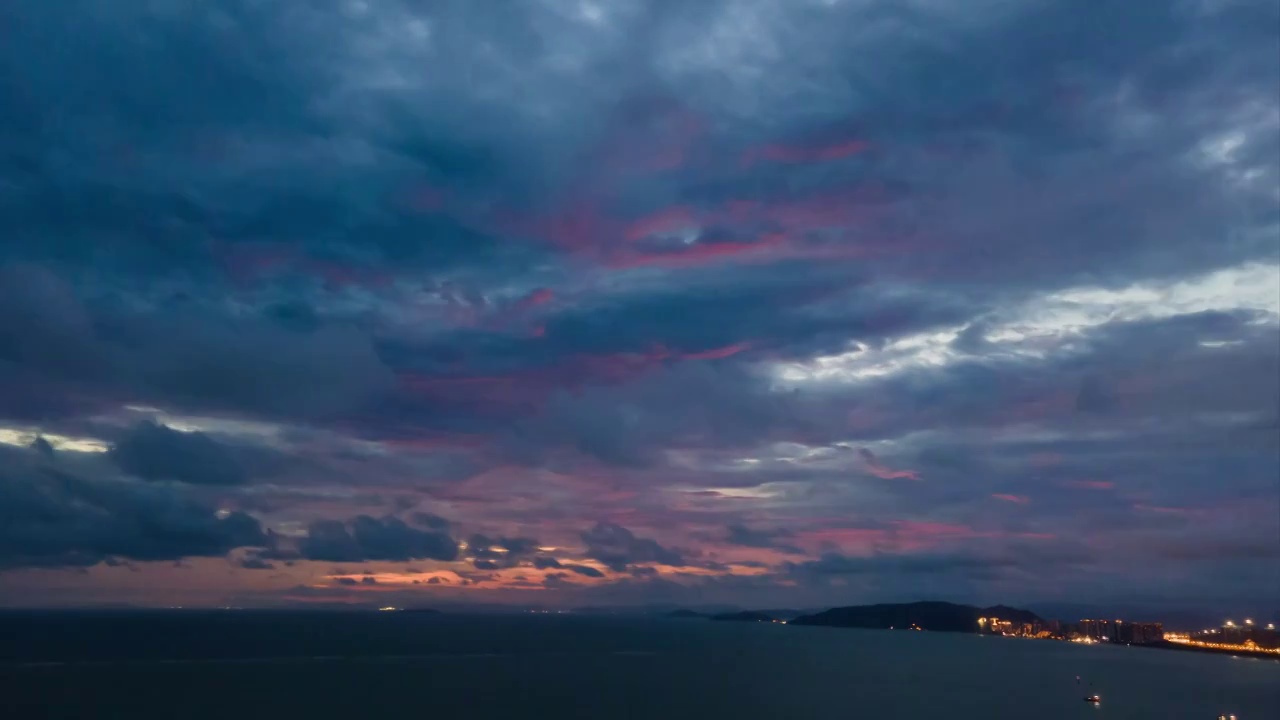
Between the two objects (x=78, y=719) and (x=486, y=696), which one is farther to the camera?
(x=486, y=696)

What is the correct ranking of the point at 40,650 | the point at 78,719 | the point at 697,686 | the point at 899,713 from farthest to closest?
1. the point at 40,650
2. the point at 697,686
3. the point at 899,713
4. the point at 78,719

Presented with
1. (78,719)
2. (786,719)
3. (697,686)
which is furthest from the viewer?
(697,686)

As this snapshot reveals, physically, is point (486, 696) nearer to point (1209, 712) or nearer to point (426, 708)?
point (426, 708)

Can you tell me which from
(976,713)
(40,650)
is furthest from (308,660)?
(976,713)

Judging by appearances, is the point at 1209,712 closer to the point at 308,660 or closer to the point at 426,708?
the point at 426,708

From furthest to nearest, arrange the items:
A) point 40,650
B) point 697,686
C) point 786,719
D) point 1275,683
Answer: point 40,650 < point 1275,683 < point 697,686 < point 786,719

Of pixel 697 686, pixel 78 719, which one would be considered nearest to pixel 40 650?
pixel 78 719

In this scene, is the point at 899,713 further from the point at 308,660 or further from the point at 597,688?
the point at 308,660

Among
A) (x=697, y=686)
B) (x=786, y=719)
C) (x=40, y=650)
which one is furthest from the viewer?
(x=40, y=650)

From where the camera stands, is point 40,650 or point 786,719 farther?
point 40,650
